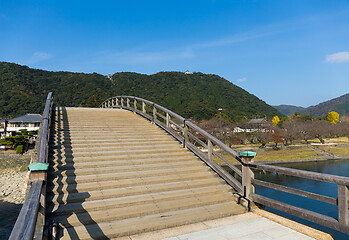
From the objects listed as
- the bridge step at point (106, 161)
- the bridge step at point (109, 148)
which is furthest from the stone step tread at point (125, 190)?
the bridge step at point (109, 148)

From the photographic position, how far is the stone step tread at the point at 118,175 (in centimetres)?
533

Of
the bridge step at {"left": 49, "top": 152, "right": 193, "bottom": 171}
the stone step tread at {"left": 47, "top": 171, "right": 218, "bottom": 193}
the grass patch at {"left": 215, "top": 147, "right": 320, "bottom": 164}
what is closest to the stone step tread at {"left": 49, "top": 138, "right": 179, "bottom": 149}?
the bridge step at {"left": 49, "top": 152, "right": 193, "bottom": 171}

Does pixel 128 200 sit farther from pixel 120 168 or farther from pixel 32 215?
pixel 32 215

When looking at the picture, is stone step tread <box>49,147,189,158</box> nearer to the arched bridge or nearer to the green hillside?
the arched bridge

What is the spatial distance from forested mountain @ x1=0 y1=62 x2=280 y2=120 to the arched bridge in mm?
64807

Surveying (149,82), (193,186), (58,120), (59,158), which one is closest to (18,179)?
(58,120)

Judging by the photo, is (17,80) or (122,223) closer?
(122,223)

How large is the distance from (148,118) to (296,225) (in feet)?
28.8

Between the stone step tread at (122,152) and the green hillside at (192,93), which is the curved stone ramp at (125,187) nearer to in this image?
the stone step tread at (122,152)

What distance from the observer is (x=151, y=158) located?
7145 mm

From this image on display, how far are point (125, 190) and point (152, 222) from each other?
1222mm

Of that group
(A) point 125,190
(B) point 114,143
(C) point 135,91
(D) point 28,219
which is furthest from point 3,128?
(D) point 28,219

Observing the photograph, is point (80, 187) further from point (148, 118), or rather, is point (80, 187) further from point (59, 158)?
point (148, 118)

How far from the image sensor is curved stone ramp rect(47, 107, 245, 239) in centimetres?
427
